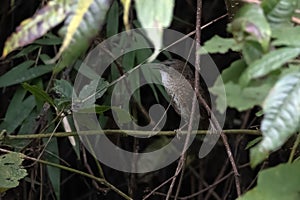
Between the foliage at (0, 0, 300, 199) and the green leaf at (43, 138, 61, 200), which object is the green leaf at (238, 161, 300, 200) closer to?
the foliage at (0, 0, 300, 199)

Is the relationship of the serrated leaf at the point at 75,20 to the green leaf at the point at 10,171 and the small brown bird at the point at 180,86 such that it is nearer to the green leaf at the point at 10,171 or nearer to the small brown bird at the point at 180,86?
the green leaf at the point at 10,171

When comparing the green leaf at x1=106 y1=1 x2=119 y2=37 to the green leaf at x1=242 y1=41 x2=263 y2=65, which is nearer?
the green leaf at x1=242 y1=41 x2=263 y2=65

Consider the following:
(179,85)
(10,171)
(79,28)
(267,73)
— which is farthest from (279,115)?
(179,85)

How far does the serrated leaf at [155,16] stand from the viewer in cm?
40

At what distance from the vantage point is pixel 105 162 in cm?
146

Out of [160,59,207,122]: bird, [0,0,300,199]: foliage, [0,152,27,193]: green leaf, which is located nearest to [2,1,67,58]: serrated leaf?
[0,0,300,199]: foliage

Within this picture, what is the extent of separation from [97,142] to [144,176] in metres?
0.51

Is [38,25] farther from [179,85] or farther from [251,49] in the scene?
[179,85]

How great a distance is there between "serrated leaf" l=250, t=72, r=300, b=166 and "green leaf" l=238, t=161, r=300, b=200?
6 cm

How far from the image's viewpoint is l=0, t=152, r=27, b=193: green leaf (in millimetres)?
900

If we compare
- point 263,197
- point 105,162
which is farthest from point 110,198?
point 263,197

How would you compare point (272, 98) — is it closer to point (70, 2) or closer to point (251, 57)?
point (251, 57)

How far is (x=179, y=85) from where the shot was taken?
123 centimetres

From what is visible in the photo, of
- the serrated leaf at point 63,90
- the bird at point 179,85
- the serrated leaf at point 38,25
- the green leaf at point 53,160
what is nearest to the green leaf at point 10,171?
the serrated leaf at point 63,90
